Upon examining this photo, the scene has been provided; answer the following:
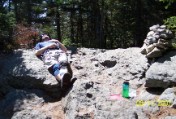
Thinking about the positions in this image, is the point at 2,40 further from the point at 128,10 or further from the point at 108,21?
the point at 108,21

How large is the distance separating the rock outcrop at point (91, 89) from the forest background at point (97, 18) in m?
5.41

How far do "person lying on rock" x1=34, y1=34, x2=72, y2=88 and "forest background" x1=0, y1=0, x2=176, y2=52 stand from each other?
4.81m

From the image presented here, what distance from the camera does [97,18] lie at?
26547 mm

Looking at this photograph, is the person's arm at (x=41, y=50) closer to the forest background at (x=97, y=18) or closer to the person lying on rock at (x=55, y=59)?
the person lying on rock at (x=55, y=59)

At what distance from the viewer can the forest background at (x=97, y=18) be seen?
21.9 meters

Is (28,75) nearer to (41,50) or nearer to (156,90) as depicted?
(41,50)

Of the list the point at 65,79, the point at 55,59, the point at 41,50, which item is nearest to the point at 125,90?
the point at 65,79

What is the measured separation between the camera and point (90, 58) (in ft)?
31.8

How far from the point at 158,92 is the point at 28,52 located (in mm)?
4018

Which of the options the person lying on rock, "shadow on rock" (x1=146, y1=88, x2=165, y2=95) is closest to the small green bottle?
"shadow on rock" (x1=146, y1=88, x2=165, y2=95)

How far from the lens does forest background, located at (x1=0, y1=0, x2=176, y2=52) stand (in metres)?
21.9

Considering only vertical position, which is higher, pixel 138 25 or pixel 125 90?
pixel 125 90

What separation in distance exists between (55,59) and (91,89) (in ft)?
4.73

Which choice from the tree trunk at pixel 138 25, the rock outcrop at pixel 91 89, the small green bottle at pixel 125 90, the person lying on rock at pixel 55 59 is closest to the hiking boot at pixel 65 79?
the person lying on rock at pixel 55 59
